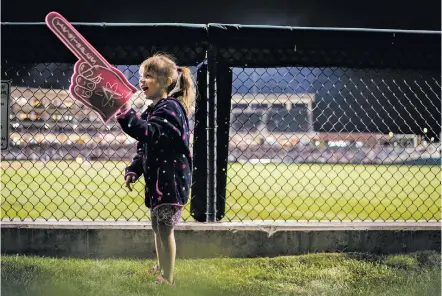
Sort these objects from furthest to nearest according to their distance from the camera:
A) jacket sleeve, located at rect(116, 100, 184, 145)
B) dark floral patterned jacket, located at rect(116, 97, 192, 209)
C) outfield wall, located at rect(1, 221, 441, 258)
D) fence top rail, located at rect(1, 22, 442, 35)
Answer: outfield wall, located at rect(1, 221, 441, 258), fence top rail, located at rect(1, 22, 442, 35), dark floral patterned jacket, located at rect(116, 97, 192, 209), jacket sleeve, located at rect(116, 100, 184, 145)

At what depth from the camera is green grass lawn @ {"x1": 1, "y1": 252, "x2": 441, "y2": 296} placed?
8.19 feet

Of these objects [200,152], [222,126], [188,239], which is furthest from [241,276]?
[222,126]

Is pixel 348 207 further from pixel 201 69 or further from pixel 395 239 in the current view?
pixel 201 69

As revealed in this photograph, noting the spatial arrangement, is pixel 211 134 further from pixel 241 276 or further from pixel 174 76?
pixel 241 276

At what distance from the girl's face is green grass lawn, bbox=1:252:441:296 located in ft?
3.28

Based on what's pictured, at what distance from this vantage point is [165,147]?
7.91 ft

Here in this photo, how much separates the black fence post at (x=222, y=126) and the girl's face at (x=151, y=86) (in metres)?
0.66

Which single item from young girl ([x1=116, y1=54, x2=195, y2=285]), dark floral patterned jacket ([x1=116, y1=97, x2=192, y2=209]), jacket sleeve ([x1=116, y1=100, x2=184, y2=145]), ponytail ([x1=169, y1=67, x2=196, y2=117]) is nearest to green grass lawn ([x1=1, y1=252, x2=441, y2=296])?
young girl ([x1=116, y1=54, x2=195, y2=285])

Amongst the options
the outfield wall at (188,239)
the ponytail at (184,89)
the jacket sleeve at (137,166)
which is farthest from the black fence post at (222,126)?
the jacket sleeve at (137,166)

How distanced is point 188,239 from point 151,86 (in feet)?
3.49

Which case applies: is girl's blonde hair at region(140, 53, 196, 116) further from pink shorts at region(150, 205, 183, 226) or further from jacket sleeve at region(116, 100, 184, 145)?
pink shorts at region(150, 205, 183, 226)

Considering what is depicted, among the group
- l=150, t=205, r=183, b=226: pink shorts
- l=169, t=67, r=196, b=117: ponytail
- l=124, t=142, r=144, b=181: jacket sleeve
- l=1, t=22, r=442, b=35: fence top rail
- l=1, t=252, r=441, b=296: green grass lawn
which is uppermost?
l=1, t=22, r=442, b=35: fence top rail

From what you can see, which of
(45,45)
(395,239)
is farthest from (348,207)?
(45,45)

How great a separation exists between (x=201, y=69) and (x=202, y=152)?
53cm
